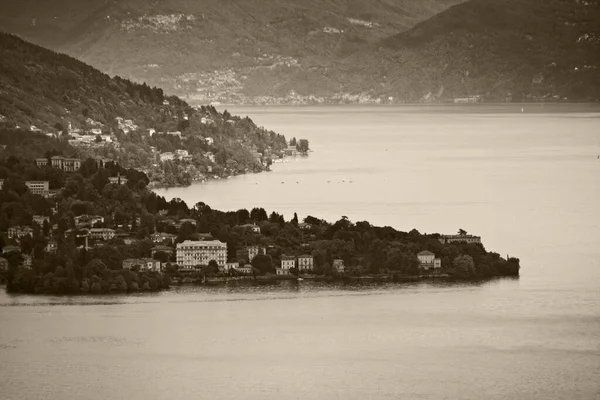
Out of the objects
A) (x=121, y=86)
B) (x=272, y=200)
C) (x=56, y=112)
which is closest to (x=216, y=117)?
(x=121, y=86)

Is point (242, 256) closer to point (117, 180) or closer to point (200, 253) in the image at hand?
point (200, 253)

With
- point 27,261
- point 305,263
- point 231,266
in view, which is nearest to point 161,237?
point 231,266

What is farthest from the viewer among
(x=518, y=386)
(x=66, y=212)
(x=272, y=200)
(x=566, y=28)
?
(x=566, y=28)

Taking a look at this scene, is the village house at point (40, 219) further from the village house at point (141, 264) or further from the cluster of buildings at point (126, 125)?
the cluster of buildings at point (126, 125)

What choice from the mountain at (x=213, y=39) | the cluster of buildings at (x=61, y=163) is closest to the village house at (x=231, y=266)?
the cluster of buildings at (x=61, y=163)

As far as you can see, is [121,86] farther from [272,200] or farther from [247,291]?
[247,291]
